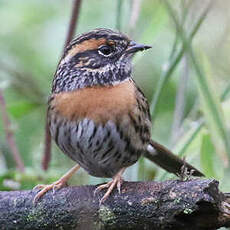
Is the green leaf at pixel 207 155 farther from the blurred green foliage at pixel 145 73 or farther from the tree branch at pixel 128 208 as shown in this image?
the tree branch at pixel 128 208

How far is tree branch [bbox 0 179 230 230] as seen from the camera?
12.0 ft

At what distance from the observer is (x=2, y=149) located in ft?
20.6

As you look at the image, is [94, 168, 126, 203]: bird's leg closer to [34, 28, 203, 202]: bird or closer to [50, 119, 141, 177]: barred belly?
[34, 28, 203, 202]: bird

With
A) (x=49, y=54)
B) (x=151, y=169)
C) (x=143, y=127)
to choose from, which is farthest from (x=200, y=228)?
(x=49, y=54)

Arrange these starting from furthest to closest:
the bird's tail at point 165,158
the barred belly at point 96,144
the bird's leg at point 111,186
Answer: the bird's tail at point 165,158, the barred belly at point 96,144, the bird's leg at point 111,186

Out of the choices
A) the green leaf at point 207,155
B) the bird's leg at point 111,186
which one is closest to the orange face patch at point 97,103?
the bird's leg at point 111,186

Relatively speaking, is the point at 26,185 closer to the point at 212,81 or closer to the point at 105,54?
the point at 105,54

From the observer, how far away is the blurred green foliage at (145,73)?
4297mm

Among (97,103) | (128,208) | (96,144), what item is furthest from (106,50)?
(128,208)

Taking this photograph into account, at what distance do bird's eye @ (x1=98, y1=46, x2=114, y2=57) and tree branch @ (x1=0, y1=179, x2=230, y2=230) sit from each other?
2.49ft

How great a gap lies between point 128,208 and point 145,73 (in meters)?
3.01

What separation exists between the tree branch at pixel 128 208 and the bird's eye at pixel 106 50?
759mm

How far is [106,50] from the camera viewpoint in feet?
14.8

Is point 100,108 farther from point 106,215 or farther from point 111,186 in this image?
point 106,215
